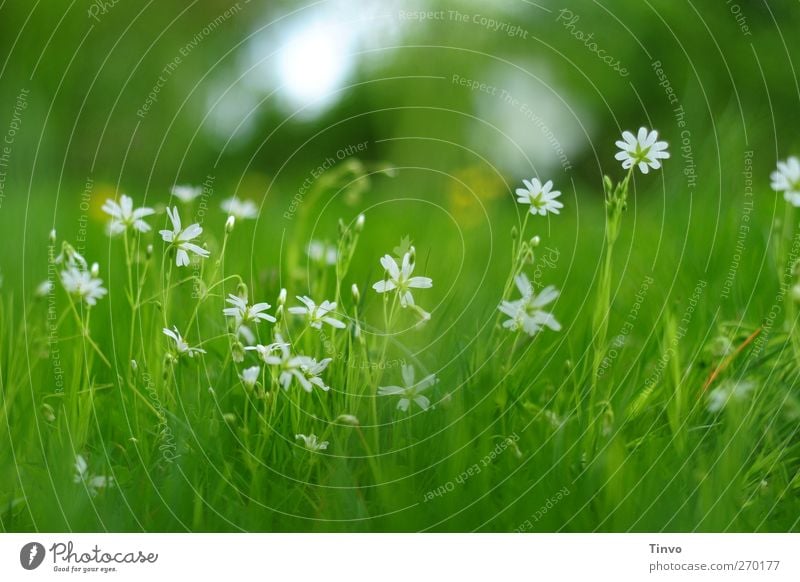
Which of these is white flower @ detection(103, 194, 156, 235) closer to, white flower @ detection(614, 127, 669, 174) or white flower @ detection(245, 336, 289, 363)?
white flower @ detection(245, 336, 289, 363)

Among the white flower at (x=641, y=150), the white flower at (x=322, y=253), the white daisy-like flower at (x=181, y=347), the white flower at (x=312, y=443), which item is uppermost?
the white flower at (x=641, y=150)

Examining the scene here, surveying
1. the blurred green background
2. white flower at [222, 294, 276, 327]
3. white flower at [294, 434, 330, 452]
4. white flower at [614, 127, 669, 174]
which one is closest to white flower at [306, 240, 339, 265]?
the blurred green background

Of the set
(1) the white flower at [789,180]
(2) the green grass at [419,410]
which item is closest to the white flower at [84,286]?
(2) the green grass at [419,410]

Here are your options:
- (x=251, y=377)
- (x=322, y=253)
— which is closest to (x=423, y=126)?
(x=322, y=253)

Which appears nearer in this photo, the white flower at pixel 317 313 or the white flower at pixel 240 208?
the white flower at pixel 317 313

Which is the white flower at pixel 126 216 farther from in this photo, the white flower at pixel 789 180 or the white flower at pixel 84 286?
the white flower at pixel 789 180

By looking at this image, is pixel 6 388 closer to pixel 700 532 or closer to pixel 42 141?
pixel 42 141
